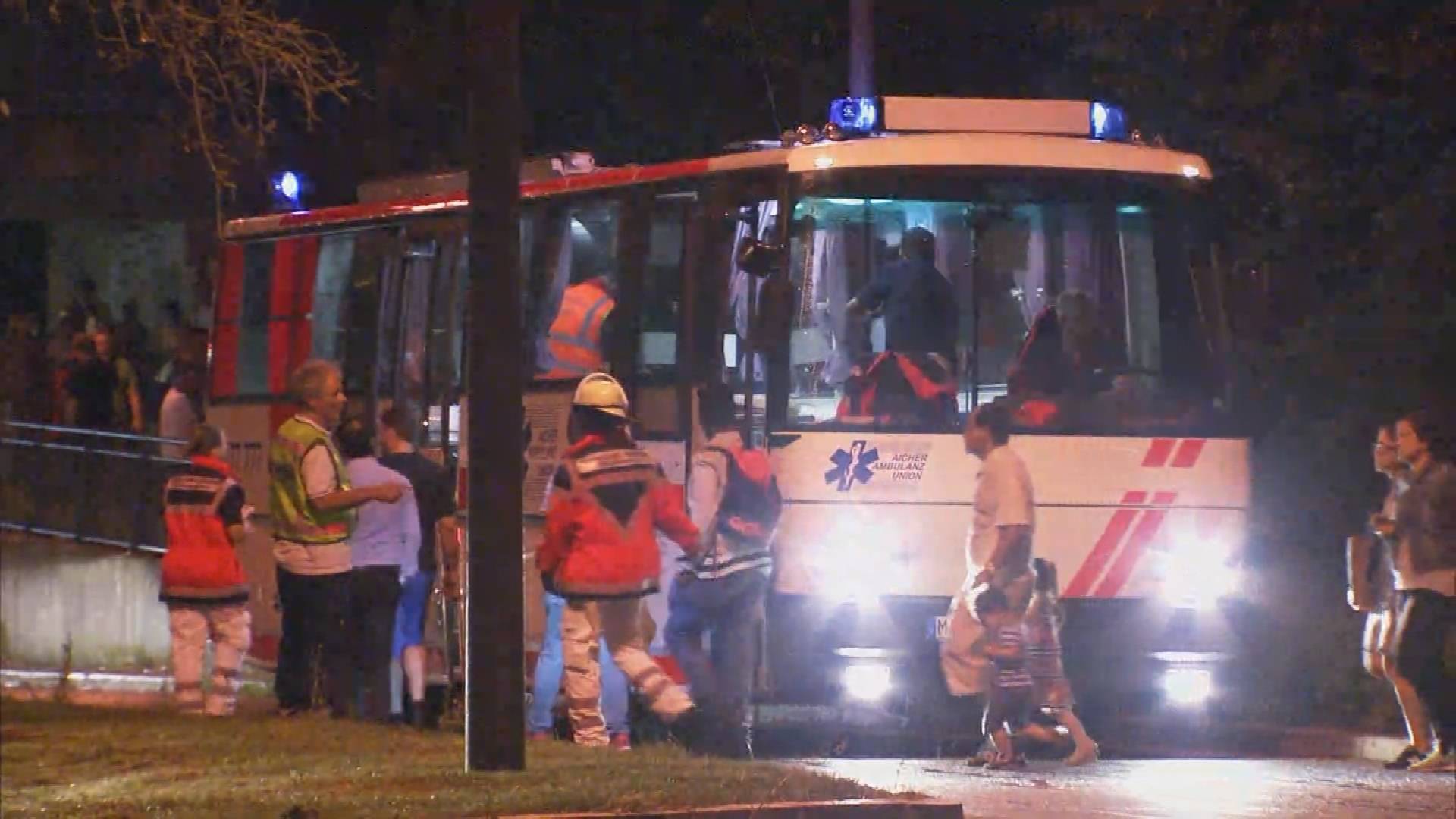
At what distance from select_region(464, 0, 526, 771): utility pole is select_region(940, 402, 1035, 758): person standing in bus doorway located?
2668 mm

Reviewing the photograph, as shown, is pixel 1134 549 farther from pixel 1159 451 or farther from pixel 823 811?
pixel 823 811

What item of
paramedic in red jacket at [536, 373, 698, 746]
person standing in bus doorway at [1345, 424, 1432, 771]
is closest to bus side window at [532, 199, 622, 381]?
paramedic in red jacket at [536, 373, 698, 746]

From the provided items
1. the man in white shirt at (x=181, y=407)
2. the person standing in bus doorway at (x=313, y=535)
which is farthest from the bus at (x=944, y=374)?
the man in white shirt at (x=181, y=407)

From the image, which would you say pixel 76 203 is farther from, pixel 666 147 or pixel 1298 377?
pixel 1298 377

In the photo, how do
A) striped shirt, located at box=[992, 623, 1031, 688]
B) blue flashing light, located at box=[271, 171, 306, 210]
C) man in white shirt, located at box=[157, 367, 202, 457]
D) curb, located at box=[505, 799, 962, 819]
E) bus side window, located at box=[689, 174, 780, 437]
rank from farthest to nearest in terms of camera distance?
man in white shirt, located at box=[157, 367, 202, 457]
blue flashing light, located at box=[271, 171, 306, 210]
bus side window, located at box=[689, 174, 780, 437]
striped shirt, located at box=[992, 623, 1031, 688]
curb, located at box=[505, 799, 962, 819]

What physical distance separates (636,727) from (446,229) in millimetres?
3959

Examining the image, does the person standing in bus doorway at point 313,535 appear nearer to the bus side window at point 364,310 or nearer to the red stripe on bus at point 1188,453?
the bus side window at point 364,310

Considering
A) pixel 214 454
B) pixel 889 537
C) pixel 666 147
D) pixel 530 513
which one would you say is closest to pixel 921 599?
pixel 889 537

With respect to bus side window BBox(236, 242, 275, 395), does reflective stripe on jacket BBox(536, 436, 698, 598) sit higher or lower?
lower

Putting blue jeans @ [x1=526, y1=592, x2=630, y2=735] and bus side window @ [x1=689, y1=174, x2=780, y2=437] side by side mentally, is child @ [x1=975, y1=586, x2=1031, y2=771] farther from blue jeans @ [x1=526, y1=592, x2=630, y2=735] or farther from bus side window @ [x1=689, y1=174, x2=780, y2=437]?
blue jeans @ [x1=526, y1=592, x2=630, y2=735]

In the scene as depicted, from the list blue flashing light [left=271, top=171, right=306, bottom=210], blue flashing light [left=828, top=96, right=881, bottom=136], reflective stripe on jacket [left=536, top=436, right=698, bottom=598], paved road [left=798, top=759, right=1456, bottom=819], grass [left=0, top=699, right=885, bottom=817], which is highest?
blue flashing light [left=271, top=171, right=306, bottom=210]

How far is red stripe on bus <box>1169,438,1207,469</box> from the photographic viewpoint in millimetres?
12391

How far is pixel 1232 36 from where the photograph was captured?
58.5 ft

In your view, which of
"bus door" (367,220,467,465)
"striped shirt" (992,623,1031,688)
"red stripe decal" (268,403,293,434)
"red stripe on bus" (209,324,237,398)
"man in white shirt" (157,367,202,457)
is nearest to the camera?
"striped shirt" (992,623,1031,688)
